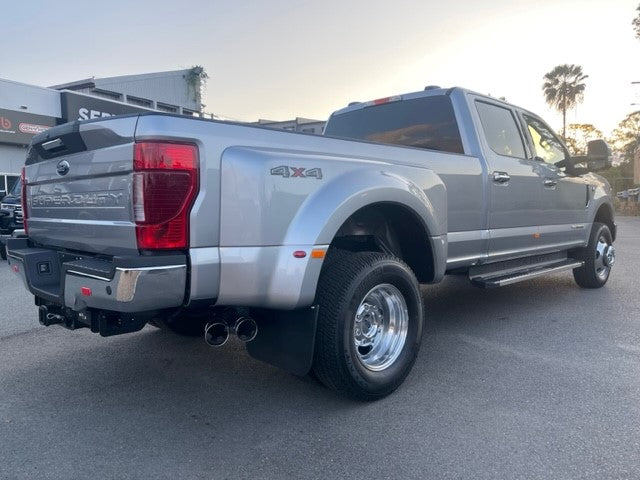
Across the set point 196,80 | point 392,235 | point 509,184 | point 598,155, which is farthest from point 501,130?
point 196,80

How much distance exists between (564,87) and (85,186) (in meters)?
50.3

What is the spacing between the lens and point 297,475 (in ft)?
8.30

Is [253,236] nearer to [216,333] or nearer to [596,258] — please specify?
[216,333]

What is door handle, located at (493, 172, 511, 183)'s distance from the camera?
467 centimetres

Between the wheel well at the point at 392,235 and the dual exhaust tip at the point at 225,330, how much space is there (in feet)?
2.86

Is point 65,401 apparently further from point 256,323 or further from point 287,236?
point 287,236

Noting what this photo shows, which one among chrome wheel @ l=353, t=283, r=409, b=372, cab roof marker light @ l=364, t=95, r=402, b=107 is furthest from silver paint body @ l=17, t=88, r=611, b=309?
cab roof marker light @ l=364, t=95, r=402, b=107

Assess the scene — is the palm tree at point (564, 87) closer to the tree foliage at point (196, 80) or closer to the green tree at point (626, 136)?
the green tree at point (626, 136)

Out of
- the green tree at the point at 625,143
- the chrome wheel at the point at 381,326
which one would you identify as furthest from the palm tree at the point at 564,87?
the chrome wheel at the point at 381,326

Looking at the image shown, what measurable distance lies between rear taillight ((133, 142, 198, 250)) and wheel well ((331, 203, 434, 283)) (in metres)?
1.23

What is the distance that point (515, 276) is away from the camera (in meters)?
4.88

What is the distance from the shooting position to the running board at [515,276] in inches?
179

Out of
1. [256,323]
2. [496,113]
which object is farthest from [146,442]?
[496,113]

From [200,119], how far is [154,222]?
56cm
